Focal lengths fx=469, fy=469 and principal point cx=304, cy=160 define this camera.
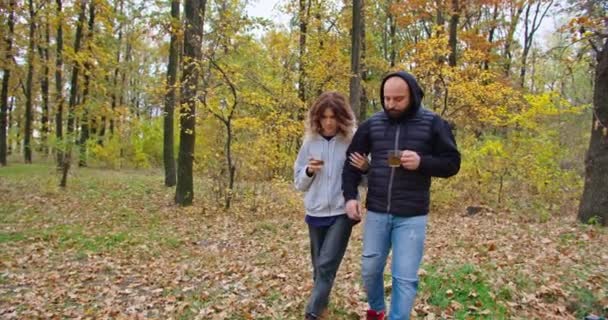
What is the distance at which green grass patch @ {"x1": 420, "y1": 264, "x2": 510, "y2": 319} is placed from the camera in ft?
13.6

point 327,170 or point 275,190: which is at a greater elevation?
point 327,170

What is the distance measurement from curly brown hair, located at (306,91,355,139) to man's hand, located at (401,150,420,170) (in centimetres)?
68

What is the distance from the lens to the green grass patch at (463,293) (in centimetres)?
413

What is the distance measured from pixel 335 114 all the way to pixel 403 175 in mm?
776

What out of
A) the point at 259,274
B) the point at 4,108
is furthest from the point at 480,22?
the point at 4,108

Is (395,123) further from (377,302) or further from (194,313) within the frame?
(194,313)

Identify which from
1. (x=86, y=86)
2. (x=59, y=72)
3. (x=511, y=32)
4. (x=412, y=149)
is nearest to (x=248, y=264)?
(x=412, y=149)

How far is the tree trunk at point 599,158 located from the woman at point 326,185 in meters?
5.95

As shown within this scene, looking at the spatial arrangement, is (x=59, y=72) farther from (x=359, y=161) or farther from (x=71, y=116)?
(x=359, y=161)

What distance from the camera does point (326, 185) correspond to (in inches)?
144

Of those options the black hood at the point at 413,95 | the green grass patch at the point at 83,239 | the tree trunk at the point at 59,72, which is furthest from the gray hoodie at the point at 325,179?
the tree trunk at the point at 59,72

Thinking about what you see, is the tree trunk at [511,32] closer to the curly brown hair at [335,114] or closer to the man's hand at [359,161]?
the curly brown hair at [335,114]

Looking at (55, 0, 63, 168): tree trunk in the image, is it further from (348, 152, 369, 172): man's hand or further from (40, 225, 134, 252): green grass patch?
(348, 152, 369, 172): man's hand

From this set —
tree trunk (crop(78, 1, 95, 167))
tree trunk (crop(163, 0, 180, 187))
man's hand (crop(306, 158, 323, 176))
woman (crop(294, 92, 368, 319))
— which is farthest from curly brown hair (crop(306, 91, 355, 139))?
tree trunk (crop(78, 1, 95, 167))
